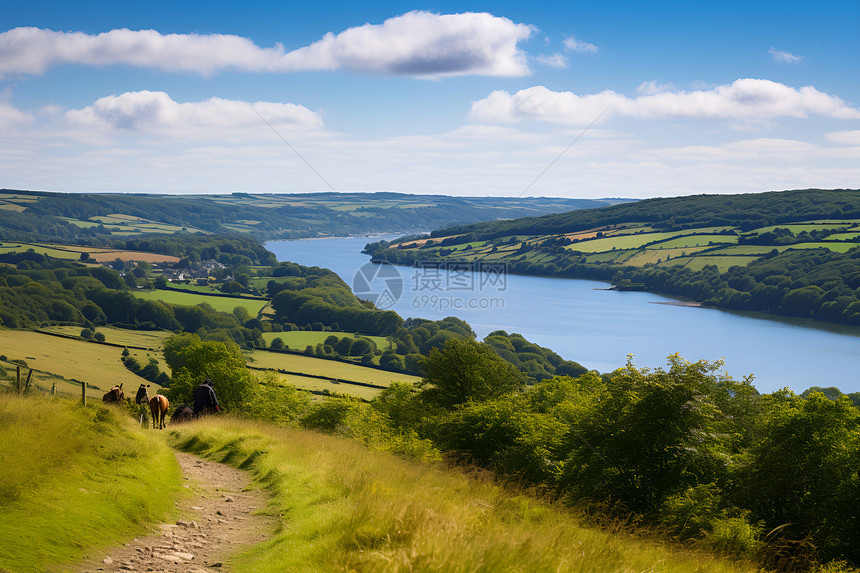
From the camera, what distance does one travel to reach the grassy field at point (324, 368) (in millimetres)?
72375

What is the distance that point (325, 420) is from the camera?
25.9m

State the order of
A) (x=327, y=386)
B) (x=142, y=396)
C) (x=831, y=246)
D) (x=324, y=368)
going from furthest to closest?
(x=831, y=246), (x=324, y=368), (x=327, y=386), (x=142, y=396)

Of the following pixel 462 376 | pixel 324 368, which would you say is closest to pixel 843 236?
pixel 324 368

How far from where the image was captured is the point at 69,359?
74812 millimetres

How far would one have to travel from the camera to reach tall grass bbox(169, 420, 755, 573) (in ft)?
16.6

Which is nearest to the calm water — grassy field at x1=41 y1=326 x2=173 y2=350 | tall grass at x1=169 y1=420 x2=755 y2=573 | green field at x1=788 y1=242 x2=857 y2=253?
green field at x1=788 y1=242 x2=857 y2=253

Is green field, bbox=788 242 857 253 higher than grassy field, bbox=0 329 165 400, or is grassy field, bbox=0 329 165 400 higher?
green field, bbox=788 242 857 253

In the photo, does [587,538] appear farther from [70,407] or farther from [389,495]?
[70,407]

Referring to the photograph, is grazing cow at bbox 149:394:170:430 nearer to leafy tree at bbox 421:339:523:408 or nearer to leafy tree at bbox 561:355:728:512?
leafy tree at bbox 561:355:728:512

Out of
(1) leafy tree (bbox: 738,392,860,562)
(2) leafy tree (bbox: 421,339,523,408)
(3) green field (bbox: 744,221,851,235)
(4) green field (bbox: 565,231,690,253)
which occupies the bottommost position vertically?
(2) leafy tree (bbox: 421,339,523,408)

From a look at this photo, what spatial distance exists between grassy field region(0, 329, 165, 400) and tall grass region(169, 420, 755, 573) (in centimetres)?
5544

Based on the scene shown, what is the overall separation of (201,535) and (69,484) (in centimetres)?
Answer: 181

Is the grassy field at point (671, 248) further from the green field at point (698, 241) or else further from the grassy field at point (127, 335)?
the grassy field at point (127, 335)

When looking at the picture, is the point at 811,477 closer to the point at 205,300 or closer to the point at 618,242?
the point at 205,300
